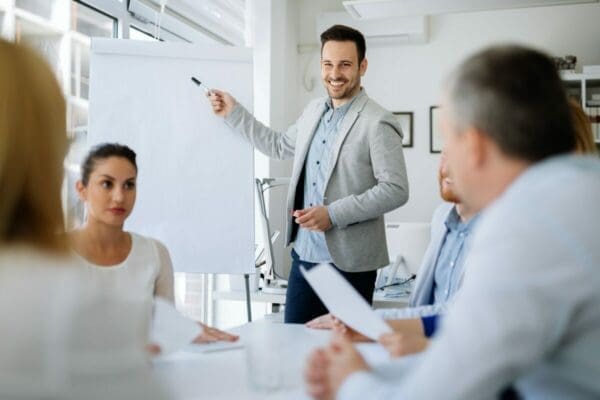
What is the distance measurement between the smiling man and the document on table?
789mm

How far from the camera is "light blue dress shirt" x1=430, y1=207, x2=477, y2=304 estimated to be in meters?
1.91

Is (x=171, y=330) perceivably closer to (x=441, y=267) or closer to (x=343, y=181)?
(x=441, y=267)

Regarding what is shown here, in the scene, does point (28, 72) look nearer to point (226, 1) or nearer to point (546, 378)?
point (546, 378)

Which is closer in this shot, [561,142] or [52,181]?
[52,181]

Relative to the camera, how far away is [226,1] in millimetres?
4723

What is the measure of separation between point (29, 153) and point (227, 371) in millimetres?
795

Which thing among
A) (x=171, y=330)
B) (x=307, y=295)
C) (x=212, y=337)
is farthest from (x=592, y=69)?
(x=171, y=330)

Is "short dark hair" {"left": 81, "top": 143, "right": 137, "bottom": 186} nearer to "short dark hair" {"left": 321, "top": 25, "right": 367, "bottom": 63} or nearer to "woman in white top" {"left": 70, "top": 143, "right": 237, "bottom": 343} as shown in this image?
"woman in white top" {"left": 70, "top": 143, "right": 237, "bottom": 343}

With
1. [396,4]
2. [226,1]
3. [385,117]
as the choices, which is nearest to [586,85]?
[396,4]

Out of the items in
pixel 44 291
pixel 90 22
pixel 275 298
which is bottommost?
pixel 275 298

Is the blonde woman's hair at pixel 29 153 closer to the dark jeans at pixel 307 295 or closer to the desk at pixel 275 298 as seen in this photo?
the dark jeans at pixel 307 295

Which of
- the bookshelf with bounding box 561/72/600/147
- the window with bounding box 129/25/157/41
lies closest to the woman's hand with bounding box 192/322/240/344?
the window with bounding box 129/25/157/41

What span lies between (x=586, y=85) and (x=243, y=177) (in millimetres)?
3070

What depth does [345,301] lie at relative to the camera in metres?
1.54
